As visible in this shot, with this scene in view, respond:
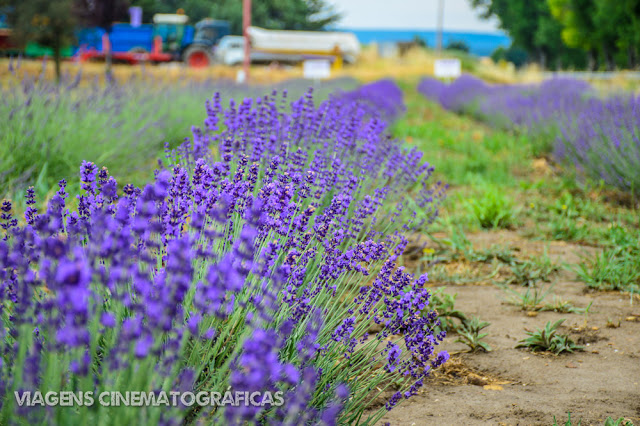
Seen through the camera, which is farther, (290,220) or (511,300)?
(511,300)

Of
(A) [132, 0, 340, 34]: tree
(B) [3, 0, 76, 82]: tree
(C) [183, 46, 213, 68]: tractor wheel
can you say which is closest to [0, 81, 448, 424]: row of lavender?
(B) [3, 0, 76, 82]: tree

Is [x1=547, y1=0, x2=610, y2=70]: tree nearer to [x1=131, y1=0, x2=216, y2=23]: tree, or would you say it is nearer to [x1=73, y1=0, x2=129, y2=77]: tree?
[x1=131, y1=0, x2=216, y2=23]: tree

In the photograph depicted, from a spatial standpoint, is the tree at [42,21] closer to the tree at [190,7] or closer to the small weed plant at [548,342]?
the small weed plant at [548,342]

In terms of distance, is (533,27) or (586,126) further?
(533,27)

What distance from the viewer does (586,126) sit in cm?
562

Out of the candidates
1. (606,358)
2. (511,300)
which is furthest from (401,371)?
(511,300)

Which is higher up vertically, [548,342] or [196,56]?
[196,56]

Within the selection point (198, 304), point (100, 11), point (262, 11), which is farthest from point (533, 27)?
point (198, 304)

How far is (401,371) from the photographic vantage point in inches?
70.1

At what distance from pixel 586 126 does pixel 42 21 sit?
11.6 m

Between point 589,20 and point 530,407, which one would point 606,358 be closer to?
point 530,407

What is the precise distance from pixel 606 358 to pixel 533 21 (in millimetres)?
39112

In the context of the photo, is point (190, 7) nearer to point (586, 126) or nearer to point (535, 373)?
point (586, 126)

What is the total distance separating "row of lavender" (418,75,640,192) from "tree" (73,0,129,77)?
31.4 ft
